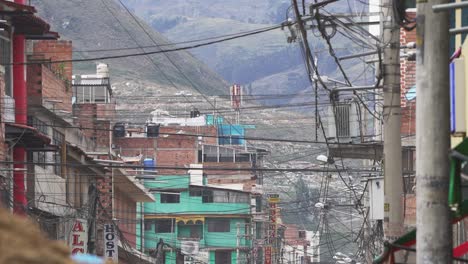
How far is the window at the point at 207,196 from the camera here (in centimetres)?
9831

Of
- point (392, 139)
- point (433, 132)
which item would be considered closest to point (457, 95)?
point (392, 139)

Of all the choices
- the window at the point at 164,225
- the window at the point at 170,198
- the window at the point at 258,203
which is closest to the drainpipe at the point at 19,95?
the window at the point at 170,198

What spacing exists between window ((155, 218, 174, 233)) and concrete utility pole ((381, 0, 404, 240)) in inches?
3065

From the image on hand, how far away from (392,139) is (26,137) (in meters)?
19.4

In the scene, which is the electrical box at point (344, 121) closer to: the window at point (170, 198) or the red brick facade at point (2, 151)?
the red brick facade at point (2, 151)

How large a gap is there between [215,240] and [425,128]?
88.4 meters

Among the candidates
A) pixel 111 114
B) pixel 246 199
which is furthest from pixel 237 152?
pixel 111 114

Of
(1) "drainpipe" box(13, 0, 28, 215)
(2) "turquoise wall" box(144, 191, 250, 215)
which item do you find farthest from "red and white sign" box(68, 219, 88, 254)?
(2) "turquoise wall" box(144, 191, 250, 215)

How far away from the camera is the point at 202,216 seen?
98312 mm

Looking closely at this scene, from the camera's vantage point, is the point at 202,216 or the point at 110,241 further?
the point at 202,216

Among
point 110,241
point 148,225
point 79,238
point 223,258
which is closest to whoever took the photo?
point 79,238

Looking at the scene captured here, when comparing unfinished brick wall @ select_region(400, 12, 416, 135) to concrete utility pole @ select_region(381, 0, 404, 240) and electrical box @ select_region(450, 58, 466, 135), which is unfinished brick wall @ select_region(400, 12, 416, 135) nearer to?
concrete utility pole @ select_region(381, 0, 404, 240)

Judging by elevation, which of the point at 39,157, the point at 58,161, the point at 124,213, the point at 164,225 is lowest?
the point at 164,225

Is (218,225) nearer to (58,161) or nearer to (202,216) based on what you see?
(202,216)
